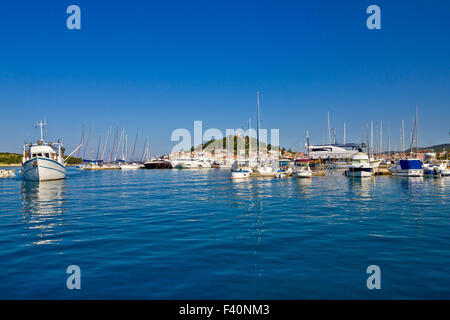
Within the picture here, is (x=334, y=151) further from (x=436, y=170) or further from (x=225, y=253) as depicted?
(x=225, y=253)

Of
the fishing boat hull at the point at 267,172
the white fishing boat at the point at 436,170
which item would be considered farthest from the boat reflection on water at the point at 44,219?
the white fishing boat at the point at 436,170

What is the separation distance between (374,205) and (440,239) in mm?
12514

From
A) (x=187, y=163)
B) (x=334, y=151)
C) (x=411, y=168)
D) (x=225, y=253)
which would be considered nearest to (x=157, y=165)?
(x=187, y=163)

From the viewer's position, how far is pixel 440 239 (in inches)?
588

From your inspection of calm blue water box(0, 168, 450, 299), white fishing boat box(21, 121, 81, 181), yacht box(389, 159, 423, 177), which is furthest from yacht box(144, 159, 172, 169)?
calm blue water box(0, 168, 450, 299)

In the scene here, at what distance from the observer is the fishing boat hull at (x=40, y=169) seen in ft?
181

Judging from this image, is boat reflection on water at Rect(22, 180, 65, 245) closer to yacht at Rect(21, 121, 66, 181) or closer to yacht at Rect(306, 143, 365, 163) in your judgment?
yacht at Rect(21, 121, 66, 181)

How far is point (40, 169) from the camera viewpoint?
5566 cm

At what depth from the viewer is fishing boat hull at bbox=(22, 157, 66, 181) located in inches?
2170

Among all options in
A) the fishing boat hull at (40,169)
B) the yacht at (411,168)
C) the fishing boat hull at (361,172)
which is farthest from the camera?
the yacht at (411,168)

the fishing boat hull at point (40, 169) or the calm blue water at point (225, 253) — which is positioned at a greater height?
the fishing boat hull at point (40, 169)

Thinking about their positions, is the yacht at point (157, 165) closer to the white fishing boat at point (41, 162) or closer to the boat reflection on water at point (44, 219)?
the white fishing boat at point (41, 162)
